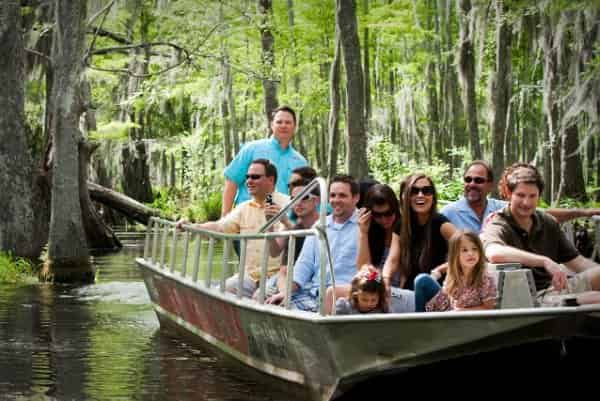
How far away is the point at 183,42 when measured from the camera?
26.4m

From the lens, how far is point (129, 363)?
10.2 metres

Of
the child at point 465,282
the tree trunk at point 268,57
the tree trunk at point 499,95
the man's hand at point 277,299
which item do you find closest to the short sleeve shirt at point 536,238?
the child at point 465,282

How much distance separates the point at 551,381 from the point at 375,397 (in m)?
1.12

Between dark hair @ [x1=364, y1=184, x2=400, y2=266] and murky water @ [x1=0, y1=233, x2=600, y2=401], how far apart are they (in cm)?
121

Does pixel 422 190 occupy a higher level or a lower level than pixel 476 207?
higher

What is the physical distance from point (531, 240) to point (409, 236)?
870 mm

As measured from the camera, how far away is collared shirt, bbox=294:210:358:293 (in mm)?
8461

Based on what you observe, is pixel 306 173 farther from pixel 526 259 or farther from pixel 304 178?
pixel 526 259

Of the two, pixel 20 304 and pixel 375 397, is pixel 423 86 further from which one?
pixel 375 397

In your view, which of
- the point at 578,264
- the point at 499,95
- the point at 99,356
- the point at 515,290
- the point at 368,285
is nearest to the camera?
the point at 515,290

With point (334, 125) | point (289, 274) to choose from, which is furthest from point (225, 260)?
point (334, 125)

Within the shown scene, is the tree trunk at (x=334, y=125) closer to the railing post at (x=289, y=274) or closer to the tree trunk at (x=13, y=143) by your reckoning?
the tree trunk at (x=13, y=143)

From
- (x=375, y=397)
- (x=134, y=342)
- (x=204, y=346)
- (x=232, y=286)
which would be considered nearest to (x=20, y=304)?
(x=134, y=342)

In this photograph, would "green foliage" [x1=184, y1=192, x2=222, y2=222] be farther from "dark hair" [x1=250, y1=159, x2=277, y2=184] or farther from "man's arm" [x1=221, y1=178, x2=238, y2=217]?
"dark hair" [x1=250, y1=159, x2=277, y2=184]
